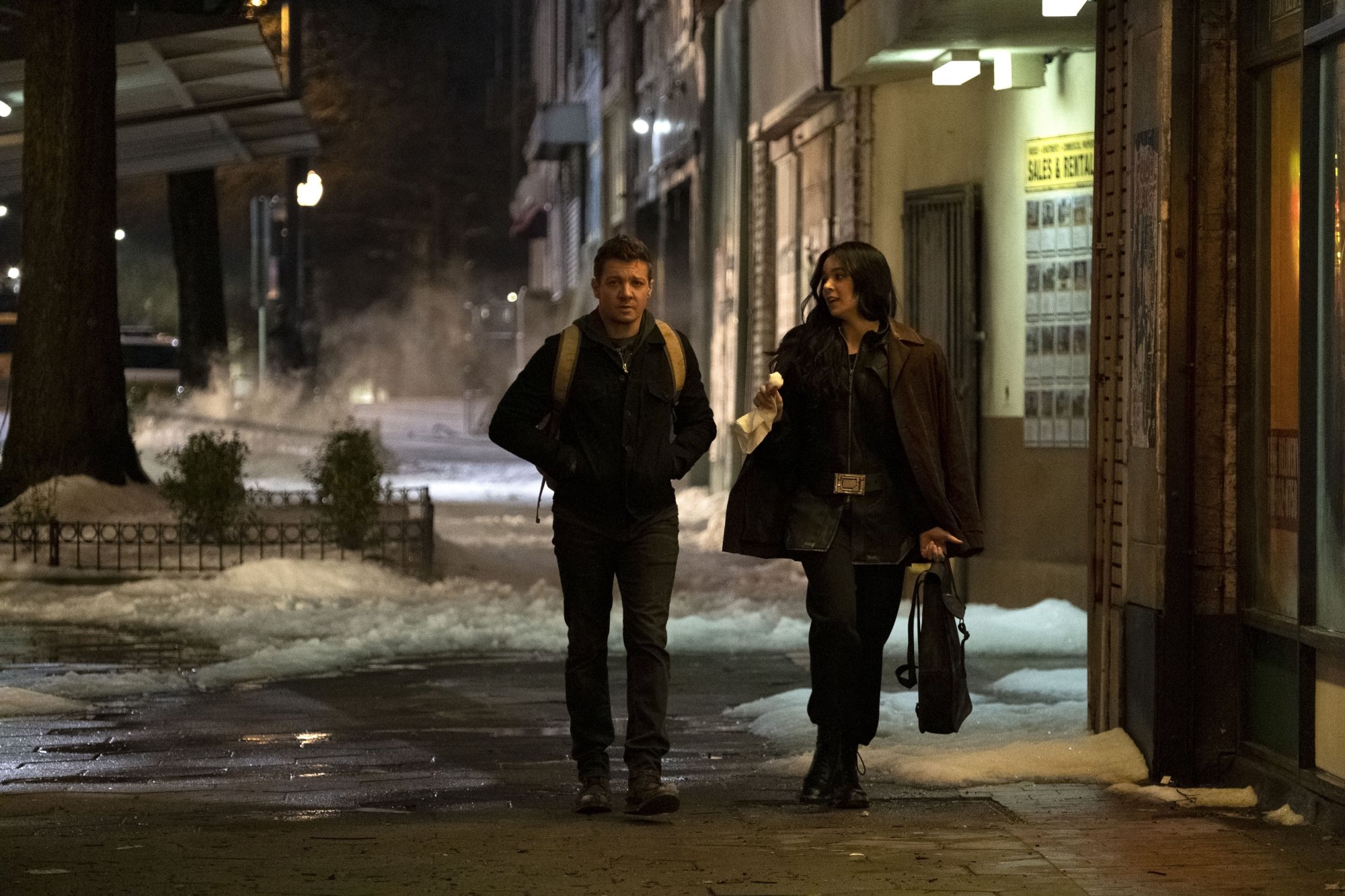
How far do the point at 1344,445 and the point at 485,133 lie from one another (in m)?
69.2

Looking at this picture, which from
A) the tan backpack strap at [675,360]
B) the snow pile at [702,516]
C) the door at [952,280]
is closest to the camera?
the tan backpack strap at [675,360]

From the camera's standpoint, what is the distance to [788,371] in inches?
275

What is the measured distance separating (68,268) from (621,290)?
11.2 meters

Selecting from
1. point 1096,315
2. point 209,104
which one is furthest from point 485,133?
point 1096,315

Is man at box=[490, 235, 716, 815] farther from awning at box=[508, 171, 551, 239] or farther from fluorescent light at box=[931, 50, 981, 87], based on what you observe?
awning at box=[508, 171, 551, 239]

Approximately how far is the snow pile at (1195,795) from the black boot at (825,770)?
1121 millimetres

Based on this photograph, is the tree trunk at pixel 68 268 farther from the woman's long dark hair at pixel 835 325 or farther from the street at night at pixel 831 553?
the woman's long dark hair at pixel 835 325

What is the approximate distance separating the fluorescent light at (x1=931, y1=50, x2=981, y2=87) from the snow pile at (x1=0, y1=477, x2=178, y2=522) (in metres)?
6.83

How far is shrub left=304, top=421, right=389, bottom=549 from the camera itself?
1472 cm

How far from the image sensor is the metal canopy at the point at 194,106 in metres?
25.5

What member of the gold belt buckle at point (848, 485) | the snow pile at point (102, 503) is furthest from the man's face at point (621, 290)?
the snow pile at point (102, 503)

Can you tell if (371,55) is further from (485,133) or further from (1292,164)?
(1292,164)

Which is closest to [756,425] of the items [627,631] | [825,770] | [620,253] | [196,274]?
[620,253]

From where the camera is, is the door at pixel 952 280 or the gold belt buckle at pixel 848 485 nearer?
the gold belt buckle at pixel 848 485
